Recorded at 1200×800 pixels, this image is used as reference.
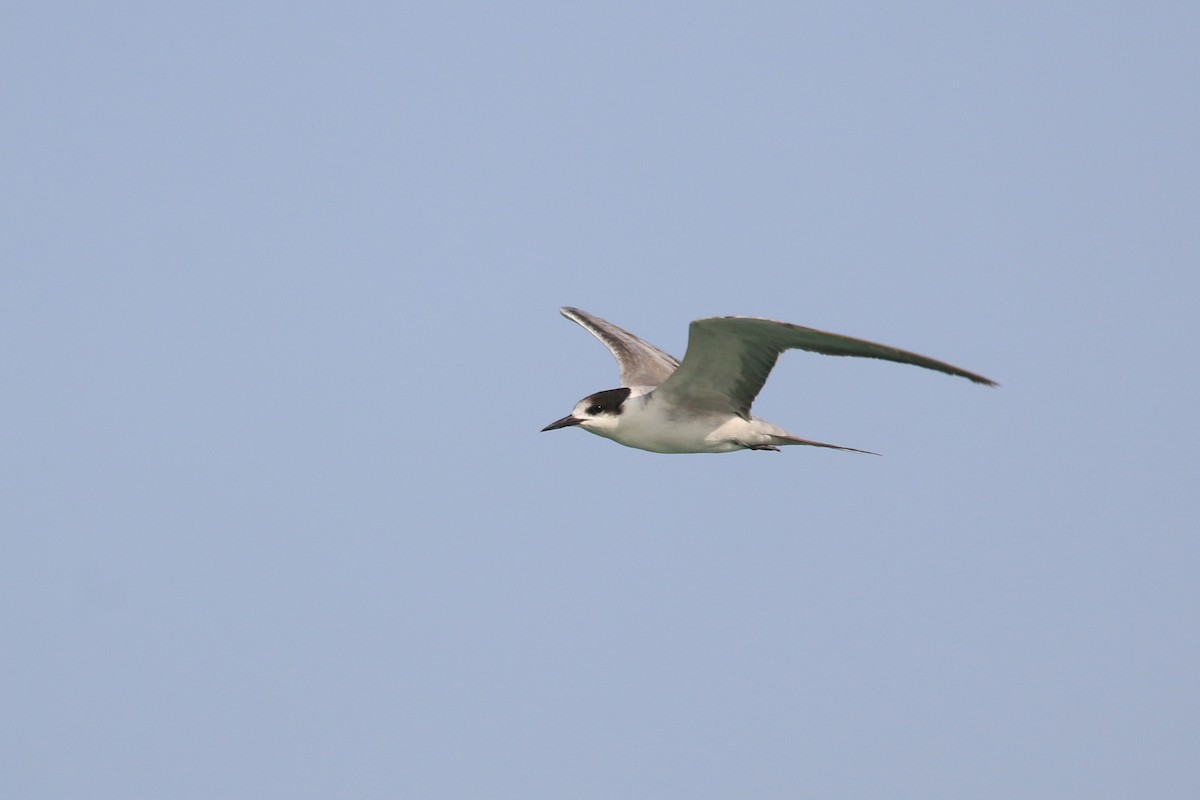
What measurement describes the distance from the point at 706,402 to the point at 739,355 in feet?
3.75

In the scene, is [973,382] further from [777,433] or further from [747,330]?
[777,433]

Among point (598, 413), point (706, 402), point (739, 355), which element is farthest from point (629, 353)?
point (739, 355)

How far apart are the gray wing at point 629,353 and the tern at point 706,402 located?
2.37 feet

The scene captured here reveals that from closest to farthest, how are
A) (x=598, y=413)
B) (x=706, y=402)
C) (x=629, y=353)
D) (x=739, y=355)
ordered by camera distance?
(x=739, y=355), (x=706, y=402), (x=598, y=413), (x=629, y=353)

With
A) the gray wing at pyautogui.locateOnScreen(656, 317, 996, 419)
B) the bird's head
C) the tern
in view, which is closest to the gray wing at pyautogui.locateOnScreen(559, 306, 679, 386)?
the tern

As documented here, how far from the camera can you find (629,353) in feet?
59.6

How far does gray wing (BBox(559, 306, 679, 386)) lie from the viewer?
1750 centimetres

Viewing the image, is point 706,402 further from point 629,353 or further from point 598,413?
point 629,353

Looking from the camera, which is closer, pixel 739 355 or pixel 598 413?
pixel 739 355

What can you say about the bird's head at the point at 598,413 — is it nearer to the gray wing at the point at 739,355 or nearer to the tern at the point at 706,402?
the tern at the point at 706,402

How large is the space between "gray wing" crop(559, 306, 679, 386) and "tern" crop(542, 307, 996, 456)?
0.72 m

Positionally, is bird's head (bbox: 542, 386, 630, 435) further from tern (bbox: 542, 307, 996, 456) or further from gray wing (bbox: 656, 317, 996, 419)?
gray wing (bbox: 656, 317, 996, 419)

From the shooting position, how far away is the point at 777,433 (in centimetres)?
1500

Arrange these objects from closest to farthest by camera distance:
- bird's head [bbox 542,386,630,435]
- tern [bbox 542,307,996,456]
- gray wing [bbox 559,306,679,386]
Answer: tern [bbox 542,307,996,456]
bird's head [bbox 542,386,630,435]
gray wing [bbox 559,306,679,386]
